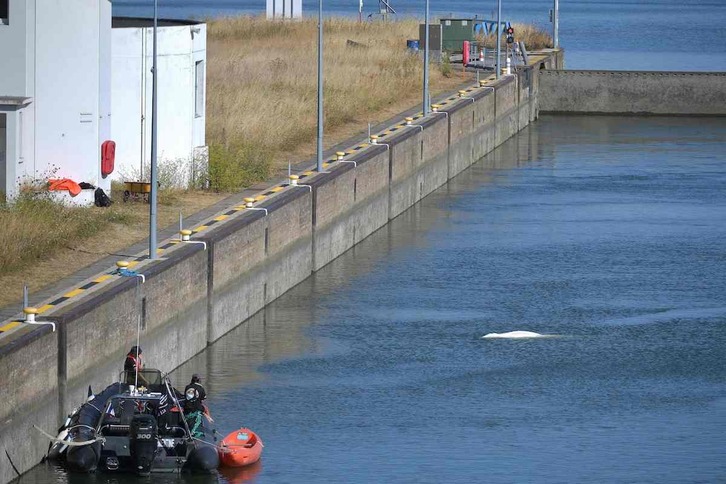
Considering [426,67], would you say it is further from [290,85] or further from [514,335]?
[514,335]

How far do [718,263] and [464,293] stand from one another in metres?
6.96

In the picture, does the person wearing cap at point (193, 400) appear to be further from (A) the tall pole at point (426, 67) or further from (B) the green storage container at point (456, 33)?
(B) the green storage container at point (456, 33)

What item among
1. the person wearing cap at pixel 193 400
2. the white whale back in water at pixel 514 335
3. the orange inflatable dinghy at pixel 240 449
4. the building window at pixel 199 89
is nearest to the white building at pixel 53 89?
the building window at pixel 199 89

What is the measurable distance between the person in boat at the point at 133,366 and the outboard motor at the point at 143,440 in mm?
1774

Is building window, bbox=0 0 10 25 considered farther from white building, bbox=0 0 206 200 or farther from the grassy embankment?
the grassy embankment

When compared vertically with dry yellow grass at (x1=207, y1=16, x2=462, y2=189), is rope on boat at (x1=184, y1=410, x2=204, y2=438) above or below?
below

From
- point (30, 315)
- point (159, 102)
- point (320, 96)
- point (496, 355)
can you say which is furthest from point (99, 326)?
point (320, 96)

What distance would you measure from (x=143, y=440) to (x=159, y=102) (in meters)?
15.9

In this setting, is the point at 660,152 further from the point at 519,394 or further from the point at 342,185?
the point at 519,394

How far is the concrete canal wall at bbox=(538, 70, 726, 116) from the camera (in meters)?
65.9

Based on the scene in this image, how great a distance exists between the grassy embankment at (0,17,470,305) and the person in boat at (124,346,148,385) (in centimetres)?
246

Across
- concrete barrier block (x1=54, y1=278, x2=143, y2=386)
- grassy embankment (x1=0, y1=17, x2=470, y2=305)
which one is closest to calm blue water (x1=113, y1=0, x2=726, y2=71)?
grassy embankment (x1=0, y1=17, x2=470, y2=305)

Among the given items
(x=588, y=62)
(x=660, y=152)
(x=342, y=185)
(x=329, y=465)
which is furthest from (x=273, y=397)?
(x=588, y=62)

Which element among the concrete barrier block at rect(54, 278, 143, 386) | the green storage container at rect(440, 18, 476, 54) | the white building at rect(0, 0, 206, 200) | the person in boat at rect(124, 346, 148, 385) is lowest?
the person in boat at rect(124, 346, 148, 385)
